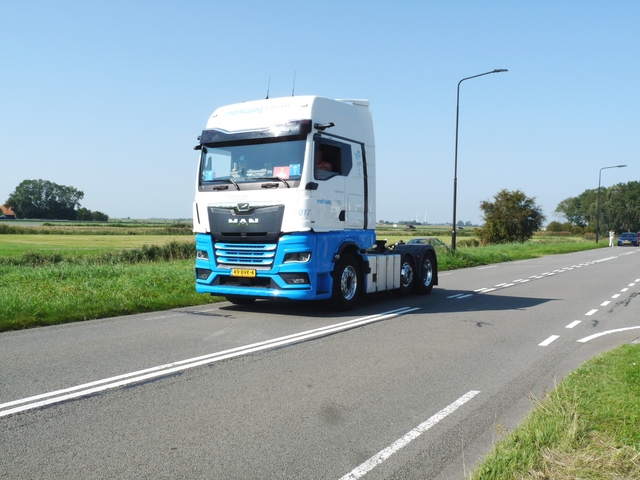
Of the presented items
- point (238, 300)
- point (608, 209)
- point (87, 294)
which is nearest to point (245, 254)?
point (238, 300)

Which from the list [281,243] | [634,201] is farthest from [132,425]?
[634,201]

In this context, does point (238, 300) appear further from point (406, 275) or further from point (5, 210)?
point (5, 210)

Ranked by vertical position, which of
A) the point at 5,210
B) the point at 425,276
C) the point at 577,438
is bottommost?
the point at 577,438

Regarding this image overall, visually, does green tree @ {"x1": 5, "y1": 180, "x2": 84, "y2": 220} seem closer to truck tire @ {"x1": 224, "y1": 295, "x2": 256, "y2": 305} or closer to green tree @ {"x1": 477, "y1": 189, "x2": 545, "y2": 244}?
green tree @ {"x1": 477, "y1": 189, "x2": 545, "y2": 244}

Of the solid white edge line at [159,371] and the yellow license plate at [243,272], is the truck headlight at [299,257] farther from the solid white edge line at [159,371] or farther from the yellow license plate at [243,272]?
the solid white edge line at [159,371]

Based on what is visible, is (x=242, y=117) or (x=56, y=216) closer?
(x=242, y=117)

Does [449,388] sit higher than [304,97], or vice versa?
[304,97]

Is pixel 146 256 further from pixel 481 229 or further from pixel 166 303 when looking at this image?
pixel 481 229

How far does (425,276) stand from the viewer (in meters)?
15.4

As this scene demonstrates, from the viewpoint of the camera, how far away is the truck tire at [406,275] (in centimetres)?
1442

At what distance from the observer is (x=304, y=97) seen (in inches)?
443

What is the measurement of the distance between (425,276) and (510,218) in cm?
5383

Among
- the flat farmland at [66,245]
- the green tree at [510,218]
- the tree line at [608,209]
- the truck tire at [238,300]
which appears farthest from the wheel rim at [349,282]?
the tree line at [608,209]

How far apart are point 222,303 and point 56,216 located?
120961mm
